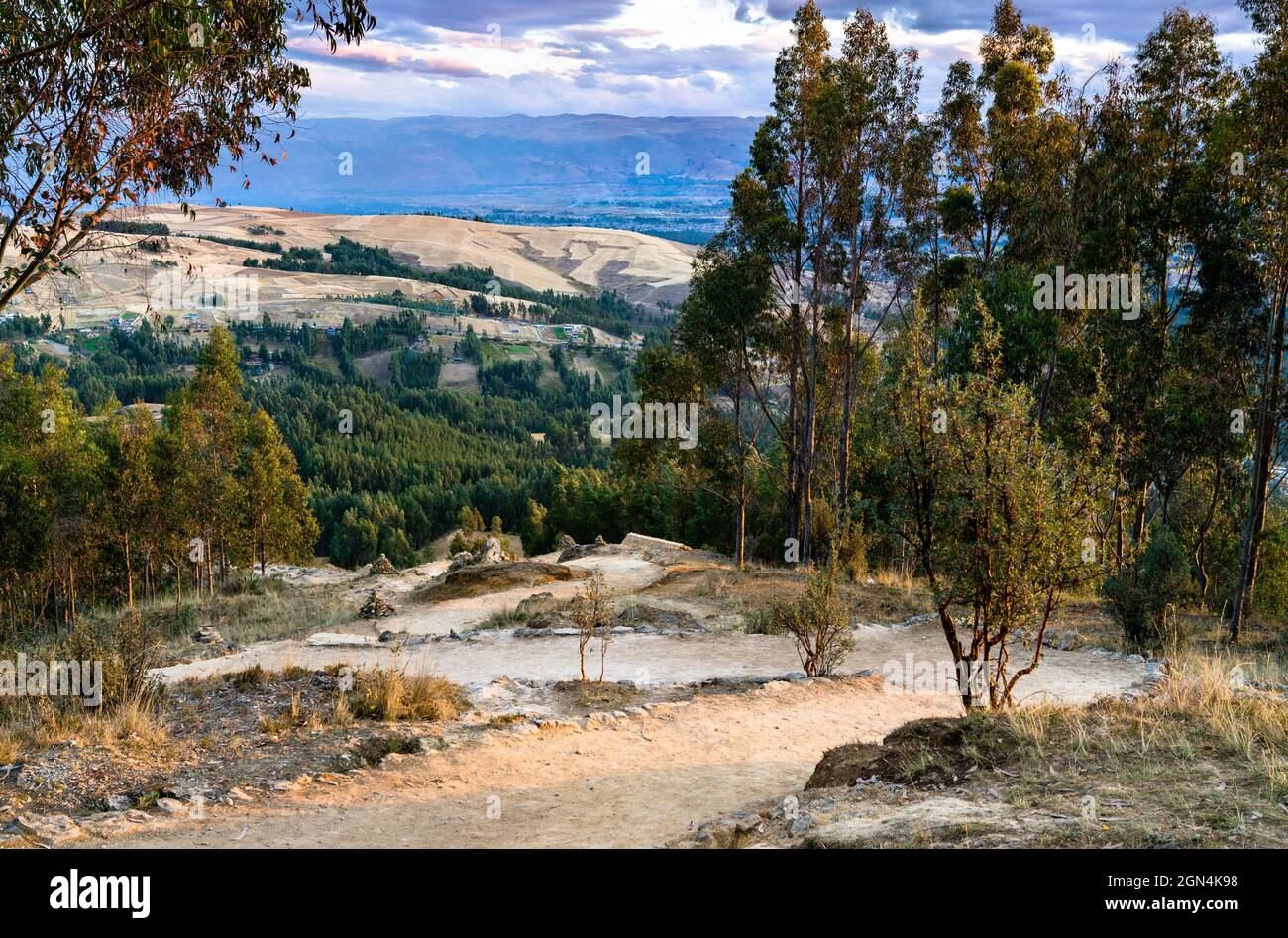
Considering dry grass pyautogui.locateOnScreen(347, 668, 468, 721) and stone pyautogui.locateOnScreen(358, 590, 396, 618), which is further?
stone pyautogui.locateOnScreen(358, 590, 396, 618)

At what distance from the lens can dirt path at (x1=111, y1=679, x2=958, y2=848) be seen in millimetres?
8586

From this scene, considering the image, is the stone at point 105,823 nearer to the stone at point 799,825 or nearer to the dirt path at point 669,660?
the stone at point 799,825

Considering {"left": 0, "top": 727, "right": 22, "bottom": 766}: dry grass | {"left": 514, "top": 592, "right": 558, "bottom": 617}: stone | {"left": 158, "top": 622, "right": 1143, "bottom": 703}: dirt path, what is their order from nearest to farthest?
1. {"left": 0, "top": 727, "right": 22, "bottom": 766}: dry grass
2. {"left": 158, "top": 622, "right": 1143, "bottom": 703}: dirt path
3. {"left": 514, "top": 592, "right": 558, "bottom": 617}: stone

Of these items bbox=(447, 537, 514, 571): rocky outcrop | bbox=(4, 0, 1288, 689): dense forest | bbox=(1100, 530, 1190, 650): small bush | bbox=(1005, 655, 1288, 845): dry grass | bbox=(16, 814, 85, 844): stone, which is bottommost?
bbox=(447, 537, 514, 571): rocky outcrop

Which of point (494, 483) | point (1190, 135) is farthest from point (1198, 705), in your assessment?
point (494, 483)

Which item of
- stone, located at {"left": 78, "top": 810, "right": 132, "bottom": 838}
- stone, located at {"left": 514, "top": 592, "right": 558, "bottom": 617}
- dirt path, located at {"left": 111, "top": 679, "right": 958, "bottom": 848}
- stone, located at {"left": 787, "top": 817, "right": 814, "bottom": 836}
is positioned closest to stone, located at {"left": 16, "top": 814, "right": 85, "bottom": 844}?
stone, located at {"left": 78, "top": 810, "right": 132, "bottom": 838}

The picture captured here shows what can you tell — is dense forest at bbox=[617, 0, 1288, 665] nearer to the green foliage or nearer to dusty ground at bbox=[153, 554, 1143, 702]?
dusty ground at bbox=[153, 554, 1143, 702]

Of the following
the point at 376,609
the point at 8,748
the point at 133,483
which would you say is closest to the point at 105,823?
the point at 8,748

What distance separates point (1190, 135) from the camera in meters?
26.4

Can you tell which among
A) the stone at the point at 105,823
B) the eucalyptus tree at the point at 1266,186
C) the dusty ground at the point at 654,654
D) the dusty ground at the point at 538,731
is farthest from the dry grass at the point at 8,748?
the eucalyptus tree at the point at 1266,186

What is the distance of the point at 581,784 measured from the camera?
1076cm

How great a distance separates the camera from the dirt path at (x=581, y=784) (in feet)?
28.2
